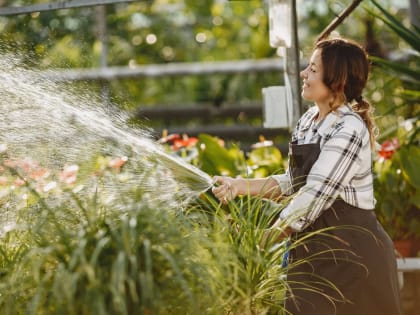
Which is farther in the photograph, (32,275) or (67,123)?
(67,123)

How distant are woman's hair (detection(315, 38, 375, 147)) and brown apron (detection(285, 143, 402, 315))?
0.70 feet

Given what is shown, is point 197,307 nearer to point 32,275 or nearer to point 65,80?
point 32,275

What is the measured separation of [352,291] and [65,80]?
4.25 ft

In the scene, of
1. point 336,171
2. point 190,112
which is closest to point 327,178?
point 336,171

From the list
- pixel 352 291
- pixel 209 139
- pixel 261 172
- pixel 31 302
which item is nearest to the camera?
pixel 31 302

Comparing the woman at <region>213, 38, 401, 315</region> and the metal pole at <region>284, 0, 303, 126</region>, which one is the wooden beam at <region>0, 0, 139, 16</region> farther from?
the woman at <region>213, 38, 401, 315</region>

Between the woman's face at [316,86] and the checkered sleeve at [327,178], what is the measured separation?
0.18 meters

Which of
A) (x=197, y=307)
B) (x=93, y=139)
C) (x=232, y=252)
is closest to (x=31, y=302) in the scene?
(x=197, y=307)

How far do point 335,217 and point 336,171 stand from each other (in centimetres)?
14

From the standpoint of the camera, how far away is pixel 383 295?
8.57ft

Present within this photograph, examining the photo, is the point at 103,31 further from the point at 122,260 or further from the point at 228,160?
the point at 122,260

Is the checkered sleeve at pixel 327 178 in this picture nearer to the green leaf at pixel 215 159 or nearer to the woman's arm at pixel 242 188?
the woman's arm at pixel 242 188

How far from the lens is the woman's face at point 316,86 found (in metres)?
2.74

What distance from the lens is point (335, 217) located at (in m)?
2.61
